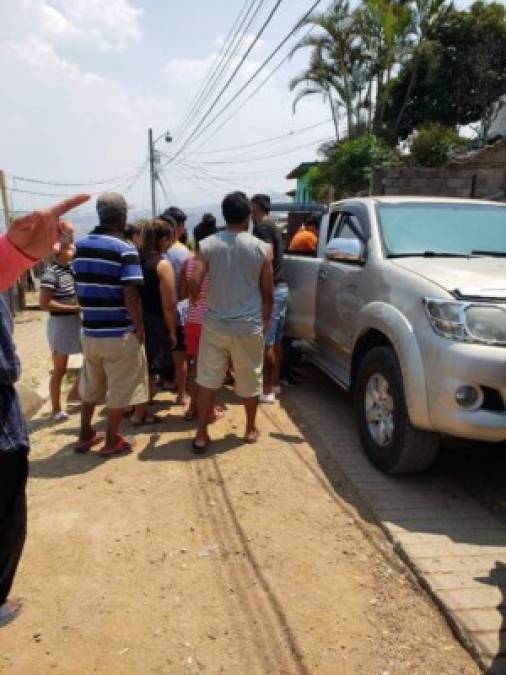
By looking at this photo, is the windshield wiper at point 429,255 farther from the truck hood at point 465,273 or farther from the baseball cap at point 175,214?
the baseball cap at point 175,214

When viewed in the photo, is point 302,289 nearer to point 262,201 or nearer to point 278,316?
point 278,316

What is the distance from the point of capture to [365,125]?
22922 mm

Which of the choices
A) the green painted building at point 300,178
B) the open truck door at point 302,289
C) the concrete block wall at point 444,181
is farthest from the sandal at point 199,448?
the green painted building at point 300,178

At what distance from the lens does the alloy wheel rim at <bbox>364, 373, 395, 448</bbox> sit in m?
3.83

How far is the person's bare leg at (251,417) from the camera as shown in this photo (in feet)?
15.0

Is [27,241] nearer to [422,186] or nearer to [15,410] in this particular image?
[15,410]

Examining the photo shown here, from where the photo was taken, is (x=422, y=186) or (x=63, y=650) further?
(x=422, y=186)

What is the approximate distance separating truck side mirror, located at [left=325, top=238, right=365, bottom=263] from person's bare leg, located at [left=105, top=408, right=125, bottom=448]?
1.95 m

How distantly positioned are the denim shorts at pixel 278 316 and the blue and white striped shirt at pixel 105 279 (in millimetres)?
1621

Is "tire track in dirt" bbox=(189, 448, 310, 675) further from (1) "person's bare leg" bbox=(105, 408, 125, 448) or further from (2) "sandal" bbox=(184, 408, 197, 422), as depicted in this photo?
(2) "sandal" bbox=(184, 408, 197, 422)

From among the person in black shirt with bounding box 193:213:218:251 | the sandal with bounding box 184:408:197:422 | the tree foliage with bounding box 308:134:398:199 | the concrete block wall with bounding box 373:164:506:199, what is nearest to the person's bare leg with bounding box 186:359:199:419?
the sandal with bounding box 184:408:197:422

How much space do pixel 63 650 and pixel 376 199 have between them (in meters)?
3.83

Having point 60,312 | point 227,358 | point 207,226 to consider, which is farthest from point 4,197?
point 227,358

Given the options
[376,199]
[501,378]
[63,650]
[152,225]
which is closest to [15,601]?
[63,650]
